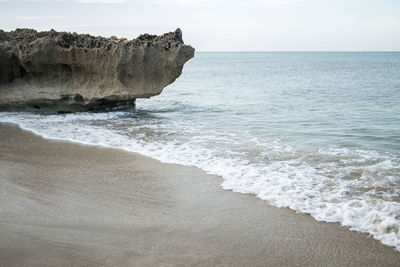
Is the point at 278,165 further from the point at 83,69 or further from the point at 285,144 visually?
the point at 83,69

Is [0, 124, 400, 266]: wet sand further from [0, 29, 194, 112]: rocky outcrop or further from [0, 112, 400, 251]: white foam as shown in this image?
[0, 29, 194, 112]: rocky outcrop

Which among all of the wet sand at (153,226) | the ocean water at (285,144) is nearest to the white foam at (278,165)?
the ocean water at (285,144)

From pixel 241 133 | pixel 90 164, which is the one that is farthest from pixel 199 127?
pixel 90 164

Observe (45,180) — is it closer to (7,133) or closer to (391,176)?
(7,133)

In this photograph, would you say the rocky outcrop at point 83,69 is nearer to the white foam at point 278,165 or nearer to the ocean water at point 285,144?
the ocean water at point 285,144

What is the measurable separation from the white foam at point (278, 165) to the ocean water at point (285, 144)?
0.05ft

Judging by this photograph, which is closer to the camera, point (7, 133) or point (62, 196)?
point (62, 196)

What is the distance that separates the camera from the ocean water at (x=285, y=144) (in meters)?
4.80

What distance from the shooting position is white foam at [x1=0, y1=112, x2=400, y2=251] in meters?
4.51

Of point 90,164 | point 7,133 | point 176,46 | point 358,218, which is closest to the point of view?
point 358,218

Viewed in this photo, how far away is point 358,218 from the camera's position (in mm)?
4320

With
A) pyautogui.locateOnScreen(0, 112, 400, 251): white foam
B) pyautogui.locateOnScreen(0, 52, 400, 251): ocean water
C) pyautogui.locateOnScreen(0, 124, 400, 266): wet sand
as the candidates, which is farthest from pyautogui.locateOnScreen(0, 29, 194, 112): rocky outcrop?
pyautogui.locateOnScreen(0, 124, 400, 266): wet sand

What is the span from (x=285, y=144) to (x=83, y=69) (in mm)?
7110

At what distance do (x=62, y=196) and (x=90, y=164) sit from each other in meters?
1.57
